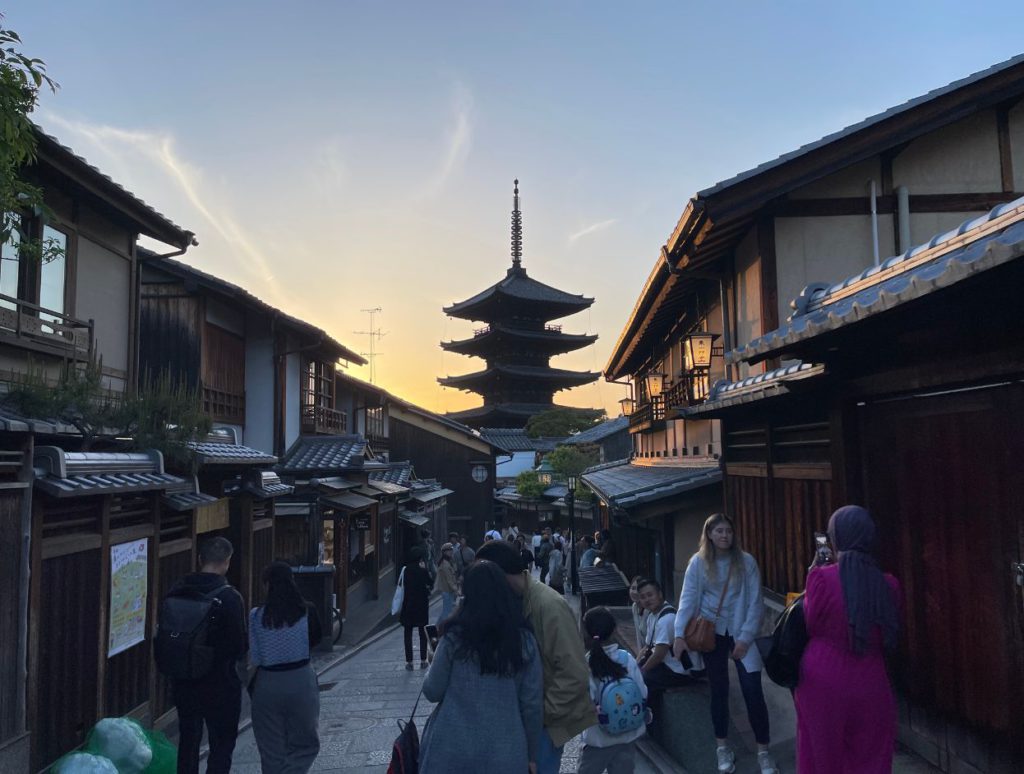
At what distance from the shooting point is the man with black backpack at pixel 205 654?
17.6 feet

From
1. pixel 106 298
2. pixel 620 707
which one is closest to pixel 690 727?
pixel 620 707

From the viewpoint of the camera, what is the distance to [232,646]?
553 cm

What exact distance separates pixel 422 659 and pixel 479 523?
28.3m

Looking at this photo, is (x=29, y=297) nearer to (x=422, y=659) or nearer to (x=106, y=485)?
(x=106, y=485)

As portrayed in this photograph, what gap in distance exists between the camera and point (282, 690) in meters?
5.40

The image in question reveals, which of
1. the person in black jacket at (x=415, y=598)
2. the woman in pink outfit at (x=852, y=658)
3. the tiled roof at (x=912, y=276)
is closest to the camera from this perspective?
the tiled roof at (x=912, y=276)

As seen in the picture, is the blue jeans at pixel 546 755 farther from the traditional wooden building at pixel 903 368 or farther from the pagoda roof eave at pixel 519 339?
the pagoda roof eave at pixel 519 339

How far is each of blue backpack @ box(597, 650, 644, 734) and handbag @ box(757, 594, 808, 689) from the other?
3.07ft

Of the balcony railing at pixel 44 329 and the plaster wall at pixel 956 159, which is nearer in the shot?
the balcony railing at pixel 44 329

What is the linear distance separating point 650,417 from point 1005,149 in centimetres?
893

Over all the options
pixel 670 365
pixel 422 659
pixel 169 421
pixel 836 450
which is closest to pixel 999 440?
pixel 836 450

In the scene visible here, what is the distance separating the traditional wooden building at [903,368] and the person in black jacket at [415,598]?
4254 mm

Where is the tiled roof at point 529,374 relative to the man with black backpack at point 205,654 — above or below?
above

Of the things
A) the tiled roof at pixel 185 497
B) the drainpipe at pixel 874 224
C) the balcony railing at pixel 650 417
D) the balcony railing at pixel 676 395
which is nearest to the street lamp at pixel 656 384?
the balcony railing at pixel 650 417
